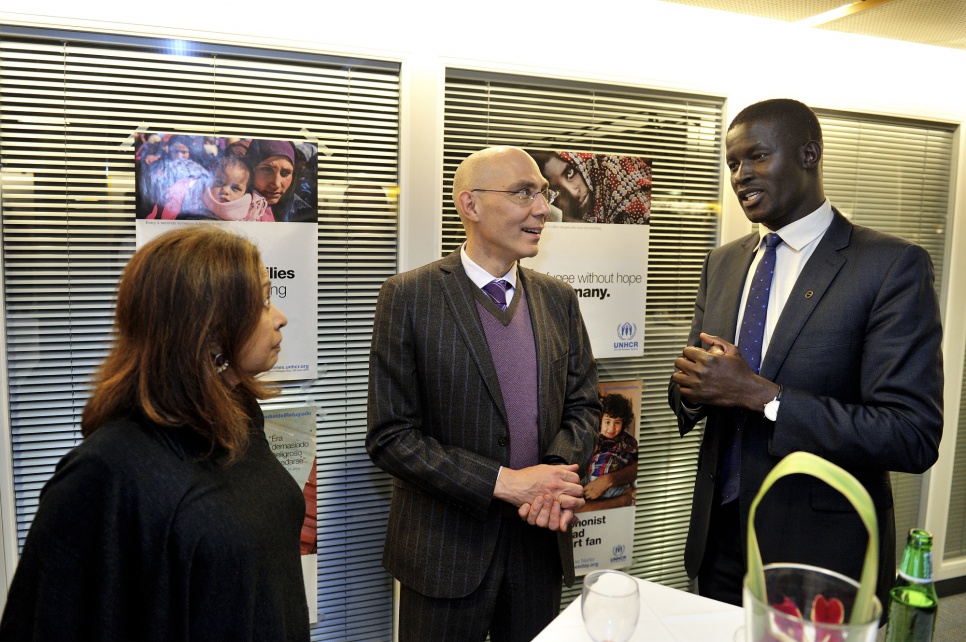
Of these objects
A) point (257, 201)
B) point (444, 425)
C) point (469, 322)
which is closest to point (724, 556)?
point (444, 425)

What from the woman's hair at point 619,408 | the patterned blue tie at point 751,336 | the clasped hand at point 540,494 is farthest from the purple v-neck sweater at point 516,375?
the woman's hair at point 619,408

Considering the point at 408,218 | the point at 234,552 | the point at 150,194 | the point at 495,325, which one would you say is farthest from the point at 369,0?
the point at 234,552

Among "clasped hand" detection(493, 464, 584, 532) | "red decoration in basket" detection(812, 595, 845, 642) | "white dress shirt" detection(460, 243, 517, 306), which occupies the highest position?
"white dress shirt" detection(460, 243, 517, 306)

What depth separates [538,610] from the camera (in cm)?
231

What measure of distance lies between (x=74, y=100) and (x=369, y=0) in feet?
3.76

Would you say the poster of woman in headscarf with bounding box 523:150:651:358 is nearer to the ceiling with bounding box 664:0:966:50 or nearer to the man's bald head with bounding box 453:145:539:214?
the man's bald head with bounding box 453:145:539:214

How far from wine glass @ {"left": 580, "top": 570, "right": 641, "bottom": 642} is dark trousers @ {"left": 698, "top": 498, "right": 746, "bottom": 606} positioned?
106 cm

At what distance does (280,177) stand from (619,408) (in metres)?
1.90

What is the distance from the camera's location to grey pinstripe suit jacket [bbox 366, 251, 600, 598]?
7.18ft

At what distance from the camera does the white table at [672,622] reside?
60.2 inches

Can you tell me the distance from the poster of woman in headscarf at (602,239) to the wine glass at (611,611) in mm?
1981

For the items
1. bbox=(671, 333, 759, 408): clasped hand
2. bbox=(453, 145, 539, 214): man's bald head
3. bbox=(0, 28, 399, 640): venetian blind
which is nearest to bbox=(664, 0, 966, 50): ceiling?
bbox=(453, 145, 539, 214): man's bald head

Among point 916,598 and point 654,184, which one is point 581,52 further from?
point 916,598

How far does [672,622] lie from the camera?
1.60m
